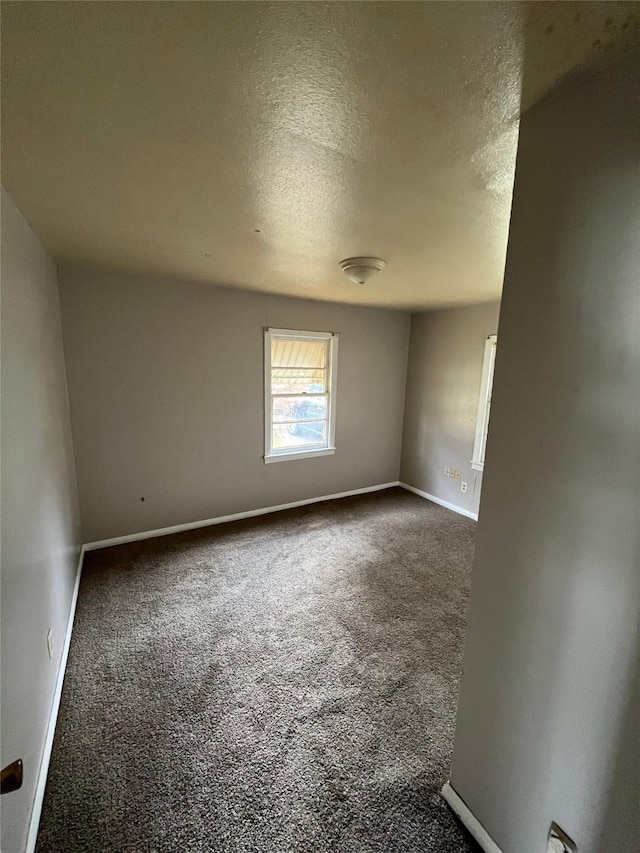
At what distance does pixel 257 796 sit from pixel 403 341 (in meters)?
4.29

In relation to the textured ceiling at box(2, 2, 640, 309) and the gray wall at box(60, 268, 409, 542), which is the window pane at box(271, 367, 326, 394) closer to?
the gray wall at box(60, 268, 409, 542)

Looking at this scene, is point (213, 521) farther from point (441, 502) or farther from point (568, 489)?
point (568, 489)

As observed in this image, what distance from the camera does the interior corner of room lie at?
0.77 metres

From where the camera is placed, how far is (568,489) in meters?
0.89

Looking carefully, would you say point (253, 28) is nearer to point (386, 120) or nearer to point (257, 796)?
point (386, 120)

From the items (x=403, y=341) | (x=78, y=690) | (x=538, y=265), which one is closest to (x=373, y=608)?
(x=78, y=690)

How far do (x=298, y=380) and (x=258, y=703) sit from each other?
2926 mm

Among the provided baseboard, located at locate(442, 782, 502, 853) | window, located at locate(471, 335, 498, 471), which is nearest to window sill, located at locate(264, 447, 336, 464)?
window, located at locate(471, 335, 498, 471)

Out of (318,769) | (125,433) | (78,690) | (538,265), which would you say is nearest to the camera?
(538,265)

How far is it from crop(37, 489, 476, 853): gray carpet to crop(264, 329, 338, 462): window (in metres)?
1.33

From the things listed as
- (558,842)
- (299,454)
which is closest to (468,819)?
(558,842)

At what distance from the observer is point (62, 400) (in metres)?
2.52

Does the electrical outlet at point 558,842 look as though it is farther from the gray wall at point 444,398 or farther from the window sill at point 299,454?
the window sill at point 299,454

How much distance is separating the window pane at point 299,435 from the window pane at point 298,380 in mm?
399
